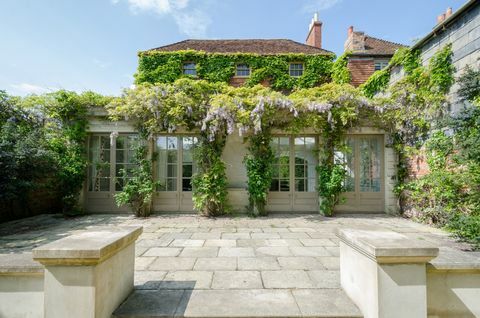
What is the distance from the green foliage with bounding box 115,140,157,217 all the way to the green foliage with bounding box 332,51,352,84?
28.0 ft

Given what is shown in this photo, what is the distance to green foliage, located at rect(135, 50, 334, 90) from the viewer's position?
1143 centimetres

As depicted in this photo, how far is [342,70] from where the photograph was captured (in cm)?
1068

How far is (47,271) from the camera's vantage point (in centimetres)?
164

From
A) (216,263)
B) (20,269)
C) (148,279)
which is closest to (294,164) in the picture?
(216,263)

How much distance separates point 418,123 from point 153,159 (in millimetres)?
6577

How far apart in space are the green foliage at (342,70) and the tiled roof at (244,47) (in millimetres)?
1280

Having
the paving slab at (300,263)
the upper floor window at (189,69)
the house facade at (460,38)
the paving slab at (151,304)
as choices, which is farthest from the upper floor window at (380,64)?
the paving slab at (151,304)

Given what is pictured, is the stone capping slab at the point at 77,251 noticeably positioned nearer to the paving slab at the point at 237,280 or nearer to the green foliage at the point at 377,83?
the paving slab at the point at 237,280

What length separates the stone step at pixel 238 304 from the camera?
1911mm

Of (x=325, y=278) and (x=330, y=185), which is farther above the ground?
(x=330, y=185)

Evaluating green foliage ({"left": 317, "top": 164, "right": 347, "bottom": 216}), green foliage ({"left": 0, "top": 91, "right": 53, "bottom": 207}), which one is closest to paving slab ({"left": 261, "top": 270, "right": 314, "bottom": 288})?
green foliage ({"left": 317, "top": 164, "right": 347, "bottom": 216})

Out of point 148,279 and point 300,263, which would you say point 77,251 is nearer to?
point 148,279

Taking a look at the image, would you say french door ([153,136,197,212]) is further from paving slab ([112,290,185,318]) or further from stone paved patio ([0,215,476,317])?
paving slab ([112,290,185,318])

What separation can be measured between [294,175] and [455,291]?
5136 millimetres
